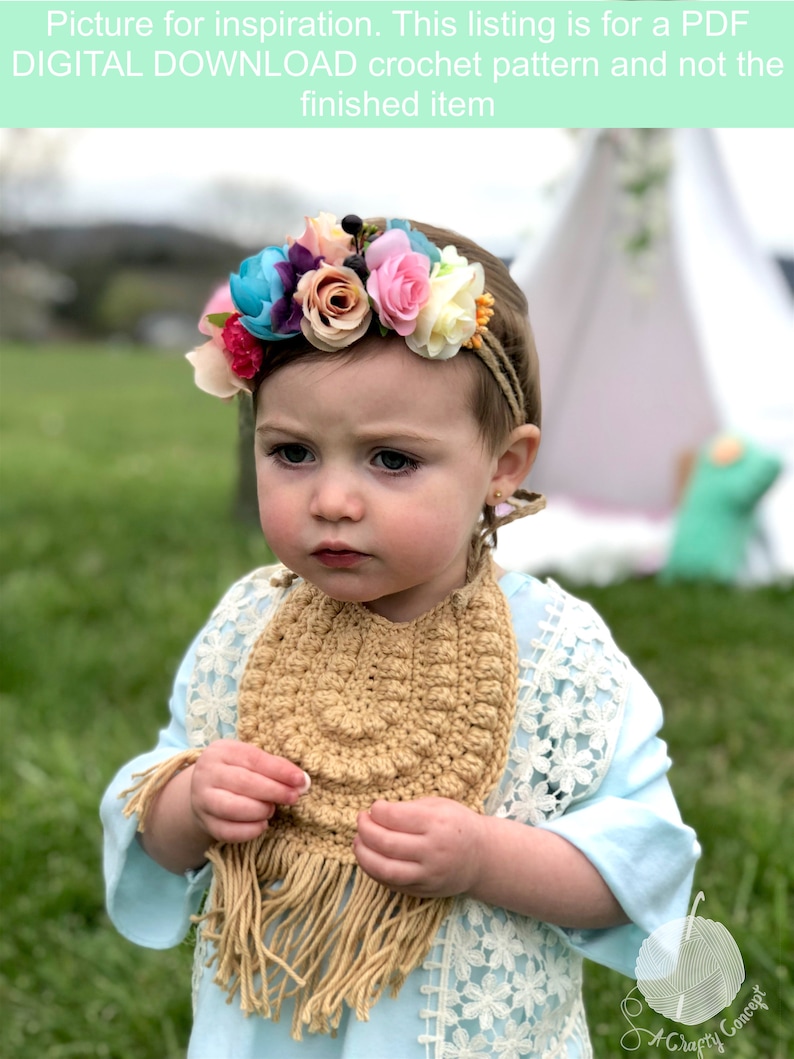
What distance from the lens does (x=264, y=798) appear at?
146 centimetres

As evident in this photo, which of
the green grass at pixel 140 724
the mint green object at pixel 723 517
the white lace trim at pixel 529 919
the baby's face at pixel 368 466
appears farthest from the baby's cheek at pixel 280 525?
the mint green object at pixel 723 517

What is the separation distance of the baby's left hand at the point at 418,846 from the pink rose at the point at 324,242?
0.68 m

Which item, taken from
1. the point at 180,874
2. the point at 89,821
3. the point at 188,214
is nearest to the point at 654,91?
the point at 180,874

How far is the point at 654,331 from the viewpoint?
252 inches

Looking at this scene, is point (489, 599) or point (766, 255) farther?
point (766, 255)

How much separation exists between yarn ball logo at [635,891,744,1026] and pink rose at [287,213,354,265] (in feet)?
3.16

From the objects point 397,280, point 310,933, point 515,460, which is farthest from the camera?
point 515,460

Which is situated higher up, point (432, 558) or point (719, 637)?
point (432, 558)

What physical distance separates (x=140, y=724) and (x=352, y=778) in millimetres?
2103

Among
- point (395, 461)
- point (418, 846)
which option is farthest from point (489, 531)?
point (418, 846)

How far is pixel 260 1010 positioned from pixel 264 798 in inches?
12.1

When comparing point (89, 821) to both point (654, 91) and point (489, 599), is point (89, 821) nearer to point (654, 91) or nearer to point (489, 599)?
point (489, 599)

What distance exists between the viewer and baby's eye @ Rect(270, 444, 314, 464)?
149 centimetres

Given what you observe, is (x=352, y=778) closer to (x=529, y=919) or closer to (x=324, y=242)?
(x=529, y=919)
